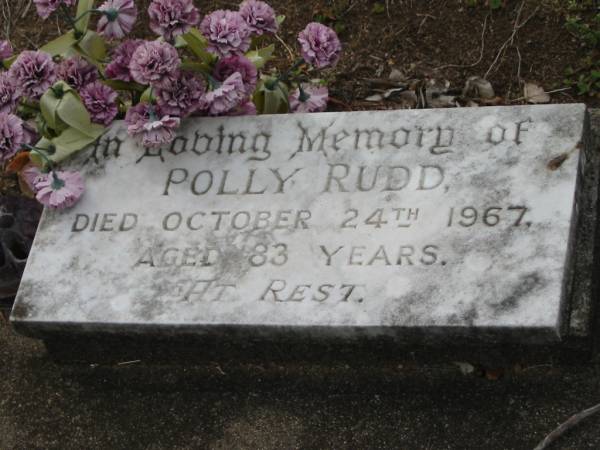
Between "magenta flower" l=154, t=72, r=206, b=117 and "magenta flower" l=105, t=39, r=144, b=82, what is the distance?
187mm

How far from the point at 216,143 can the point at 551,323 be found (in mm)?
1125

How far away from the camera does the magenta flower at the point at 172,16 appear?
321 cm

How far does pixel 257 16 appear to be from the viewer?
3271mm

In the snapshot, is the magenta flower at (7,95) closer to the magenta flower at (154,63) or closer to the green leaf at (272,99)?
the magenta flower at (154,63)

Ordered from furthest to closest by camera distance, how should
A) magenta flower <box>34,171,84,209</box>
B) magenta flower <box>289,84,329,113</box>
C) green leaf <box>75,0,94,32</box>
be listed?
1. magenta flower <box>289,84,329,113</box>
2. green leaf <box>75,0,94,32</box>
3. magenta flower <box>34,171,84,209</box>

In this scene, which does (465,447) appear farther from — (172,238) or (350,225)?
(172,238)

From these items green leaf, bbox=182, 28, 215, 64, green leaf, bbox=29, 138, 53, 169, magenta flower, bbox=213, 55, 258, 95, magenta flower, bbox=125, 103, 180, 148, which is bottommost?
green leaf, bbox=29, 138, 53, 169

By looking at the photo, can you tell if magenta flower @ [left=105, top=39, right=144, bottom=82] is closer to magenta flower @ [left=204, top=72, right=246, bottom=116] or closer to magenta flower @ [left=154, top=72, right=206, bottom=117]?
magenta flower @ [left=154, top=72, right=206, bottom=117]

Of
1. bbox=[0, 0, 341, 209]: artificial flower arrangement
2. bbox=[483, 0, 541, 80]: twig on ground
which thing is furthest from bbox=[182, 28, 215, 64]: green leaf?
bbox=[483, 0, 541, 80]: twig on ground

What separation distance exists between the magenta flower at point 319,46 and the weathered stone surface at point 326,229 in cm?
18

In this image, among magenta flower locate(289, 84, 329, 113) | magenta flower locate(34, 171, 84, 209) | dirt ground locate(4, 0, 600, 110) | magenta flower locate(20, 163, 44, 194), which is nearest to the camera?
magenta flower locate(34, 171, 84, 209)

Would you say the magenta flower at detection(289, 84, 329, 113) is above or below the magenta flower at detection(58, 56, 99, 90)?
below

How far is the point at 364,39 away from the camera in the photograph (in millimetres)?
4367

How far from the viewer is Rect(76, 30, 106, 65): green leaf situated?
3.39 metres
